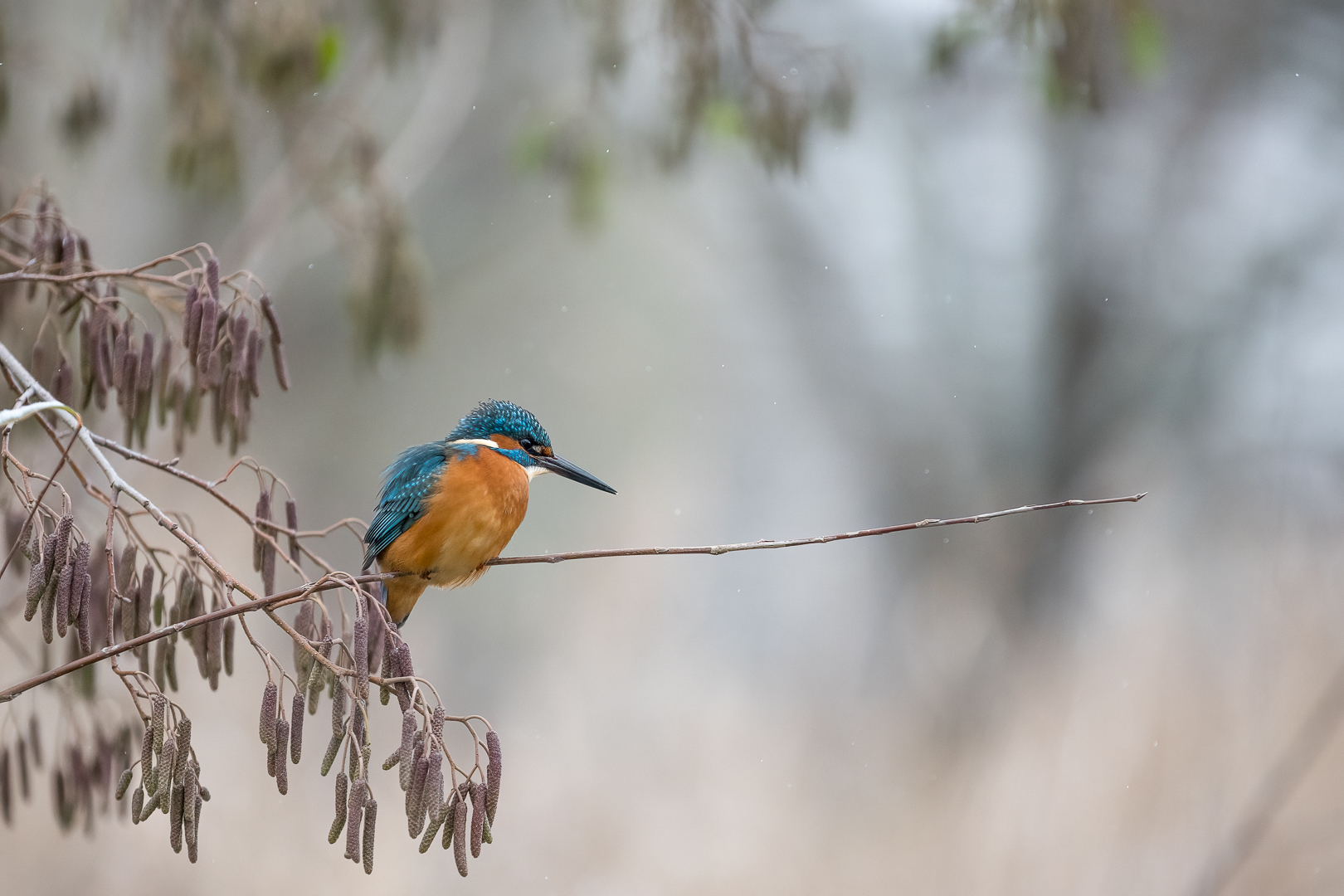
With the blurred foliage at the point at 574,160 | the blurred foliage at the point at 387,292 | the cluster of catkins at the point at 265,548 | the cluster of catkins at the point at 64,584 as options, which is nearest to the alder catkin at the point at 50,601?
the cluster of catkins at the point at 64,584

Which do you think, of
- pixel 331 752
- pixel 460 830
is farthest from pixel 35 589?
pixel 460 830

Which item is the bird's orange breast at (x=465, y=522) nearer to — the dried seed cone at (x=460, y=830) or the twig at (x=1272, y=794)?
the dried seed cone at (x=460, y=830)

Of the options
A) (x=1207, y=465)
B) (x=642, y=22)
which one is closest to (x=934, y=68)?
(x=642, y=22)

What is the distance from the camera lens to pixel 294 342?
385 cm

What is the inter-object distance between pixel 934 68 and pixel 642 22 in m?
0.92

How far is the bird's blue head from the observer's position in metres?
1.14

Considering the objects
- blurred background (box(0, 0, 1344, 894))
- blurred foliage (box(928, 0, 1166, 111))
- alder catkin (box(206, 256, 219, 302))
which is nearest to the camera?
alder catkin (box(206, 256, 219, 302))

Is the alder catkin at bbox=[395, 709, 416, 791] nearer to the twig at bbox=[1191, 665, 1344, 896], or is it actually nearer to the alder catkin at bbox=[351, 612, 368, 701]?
the alder catkin at bbox=[351, 612, 368, 701]

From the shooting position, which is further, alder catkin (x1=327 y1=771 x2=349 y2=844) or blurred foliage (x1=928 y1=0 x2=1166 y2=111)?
blurred foliage (x1=928 y1=0 x2=1166 y2=111)

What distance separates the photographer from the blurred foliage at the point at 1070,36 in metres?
2.45

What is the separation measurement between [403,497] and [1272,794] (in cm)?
278

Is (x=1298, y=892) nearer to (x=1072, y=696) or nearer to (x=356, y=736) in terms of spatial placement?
(x=1072, y=696)

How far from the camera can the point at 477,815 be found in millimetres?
775

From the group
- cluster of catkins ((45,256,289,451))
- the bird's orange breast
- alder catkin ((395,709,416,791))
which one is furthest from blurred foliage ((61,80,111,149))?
alder catkin ((395,709,416,791))
